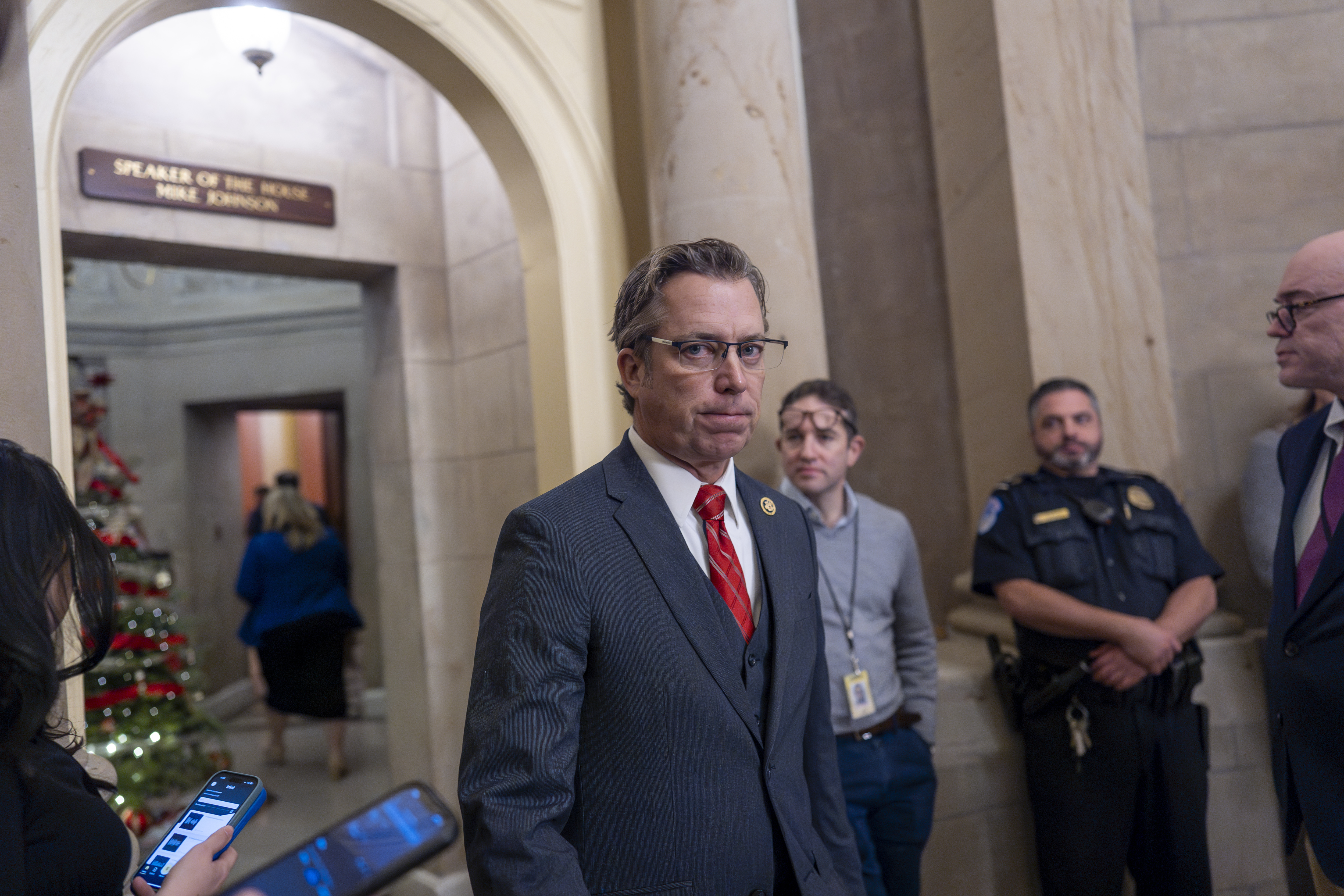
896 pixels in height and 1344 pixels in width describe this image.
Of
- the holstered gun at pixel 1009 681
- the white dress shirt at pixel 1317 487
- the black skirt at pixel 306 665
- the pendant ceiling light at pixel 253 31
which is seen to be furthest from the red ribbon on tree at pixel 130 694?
the white dress shirt at pixel 1317 487

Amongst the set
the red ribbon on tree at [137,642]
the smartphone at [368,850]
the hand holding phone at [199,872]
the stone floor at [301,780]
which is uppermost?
the smartphone at [368,850]

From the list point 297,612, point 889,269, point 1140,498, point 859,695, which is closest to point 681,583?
point 859,695

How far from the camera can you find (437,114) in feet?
17.3

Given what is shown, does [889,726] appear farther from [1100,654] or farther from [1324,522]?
[1324,522]

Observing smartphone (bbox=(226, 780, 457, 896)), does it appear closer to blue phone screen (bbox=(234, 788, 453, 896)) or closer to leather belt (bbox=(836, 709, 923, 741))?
blue phone screen (bbox=(234, 788, 453, 896))

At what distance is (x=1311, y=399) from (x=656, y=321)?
268cm

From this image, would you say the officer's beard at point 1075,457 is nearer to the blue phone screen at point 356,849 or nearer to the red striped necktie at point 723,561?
the red striped necktie at point 723,561

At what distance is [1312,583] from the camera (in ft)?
6.42

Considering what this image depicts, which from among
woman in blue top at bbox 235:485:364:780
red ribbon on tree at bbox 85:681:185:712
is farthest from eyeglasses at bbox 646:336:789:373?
woman in blue top at bbox 235:485:364:780

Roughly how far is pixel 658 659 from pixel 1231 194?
322 cm

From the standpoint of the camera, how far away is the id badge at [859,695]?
2592 mm

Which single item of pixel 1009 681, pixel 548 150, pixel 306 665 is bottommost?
pixel 306 665

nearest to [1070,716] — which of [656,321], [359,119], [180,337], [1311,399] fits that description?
[1311,399]

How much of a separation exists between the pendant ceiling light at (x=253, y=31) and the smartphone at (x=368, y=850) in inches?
144
